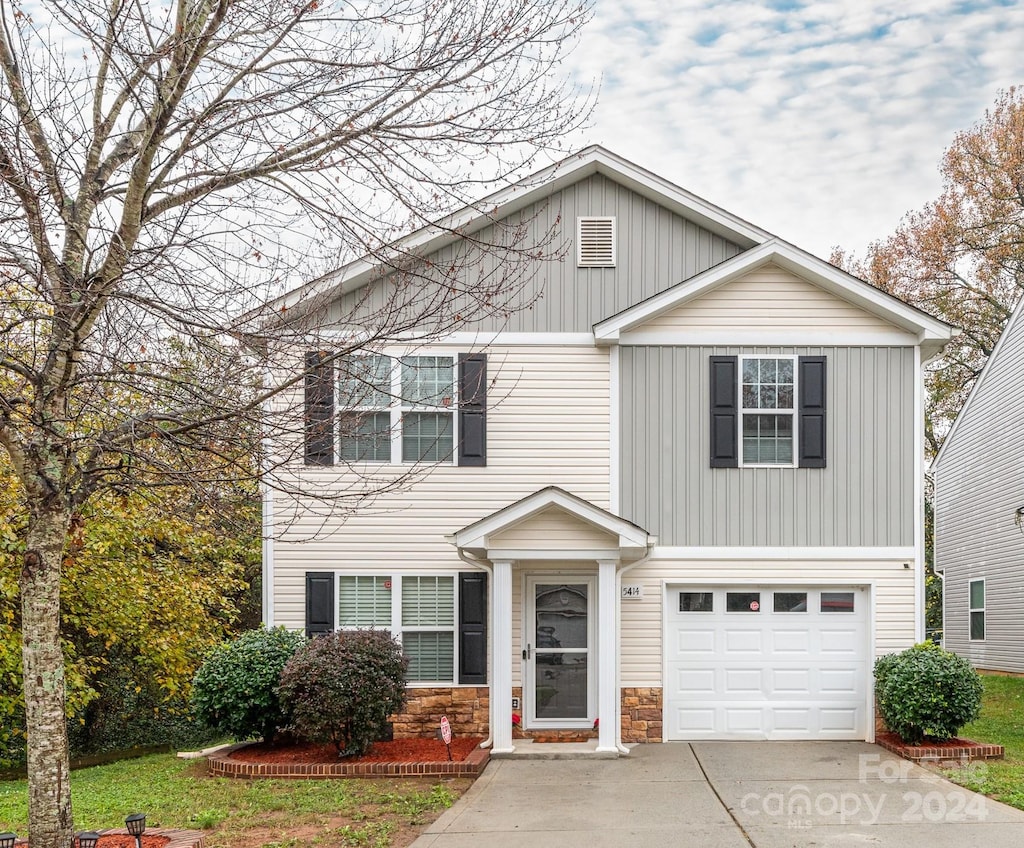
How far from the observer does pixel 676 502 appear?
42.2 ft

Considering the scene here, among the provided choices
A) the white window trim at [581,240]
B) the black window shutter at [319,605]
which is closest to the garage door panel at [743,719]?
the black window shutter at [319,605]

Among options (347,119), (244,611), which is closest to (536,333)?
(347,119)

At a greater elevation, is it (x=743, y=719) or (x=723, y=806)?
(x=723, y=806)

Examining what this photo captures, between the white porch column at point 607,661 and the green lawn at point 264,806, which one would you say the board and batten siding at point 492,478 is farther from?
the green lawn at point 264,806

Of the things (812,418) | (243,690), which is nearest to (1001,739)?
(812,418)

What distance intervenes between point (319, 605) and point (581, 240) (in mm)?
5839

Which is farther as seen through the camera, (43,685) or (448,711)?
(448,711)

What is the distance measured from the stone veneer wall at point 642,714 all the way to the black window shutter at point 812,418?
351 cm

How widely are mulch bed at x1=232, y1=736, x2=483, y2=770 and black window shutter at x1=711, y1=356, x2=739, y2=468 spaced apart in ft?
15.4

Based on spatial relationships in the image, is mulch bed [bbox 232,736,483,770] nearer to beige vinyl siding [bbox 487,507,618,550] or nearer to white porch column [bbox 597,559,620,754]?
white porch column [bbox 597,559,620,754]

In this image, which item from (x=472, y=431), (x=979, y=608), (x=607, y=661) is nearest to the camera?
(x=607, y=661)

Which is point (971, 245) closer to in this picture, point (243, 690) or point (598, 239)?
point (598, 239)

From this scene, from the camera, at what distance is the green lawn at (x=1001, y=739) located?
957 cm

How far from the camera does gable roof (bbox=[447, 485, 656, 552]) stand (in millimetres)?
11703
